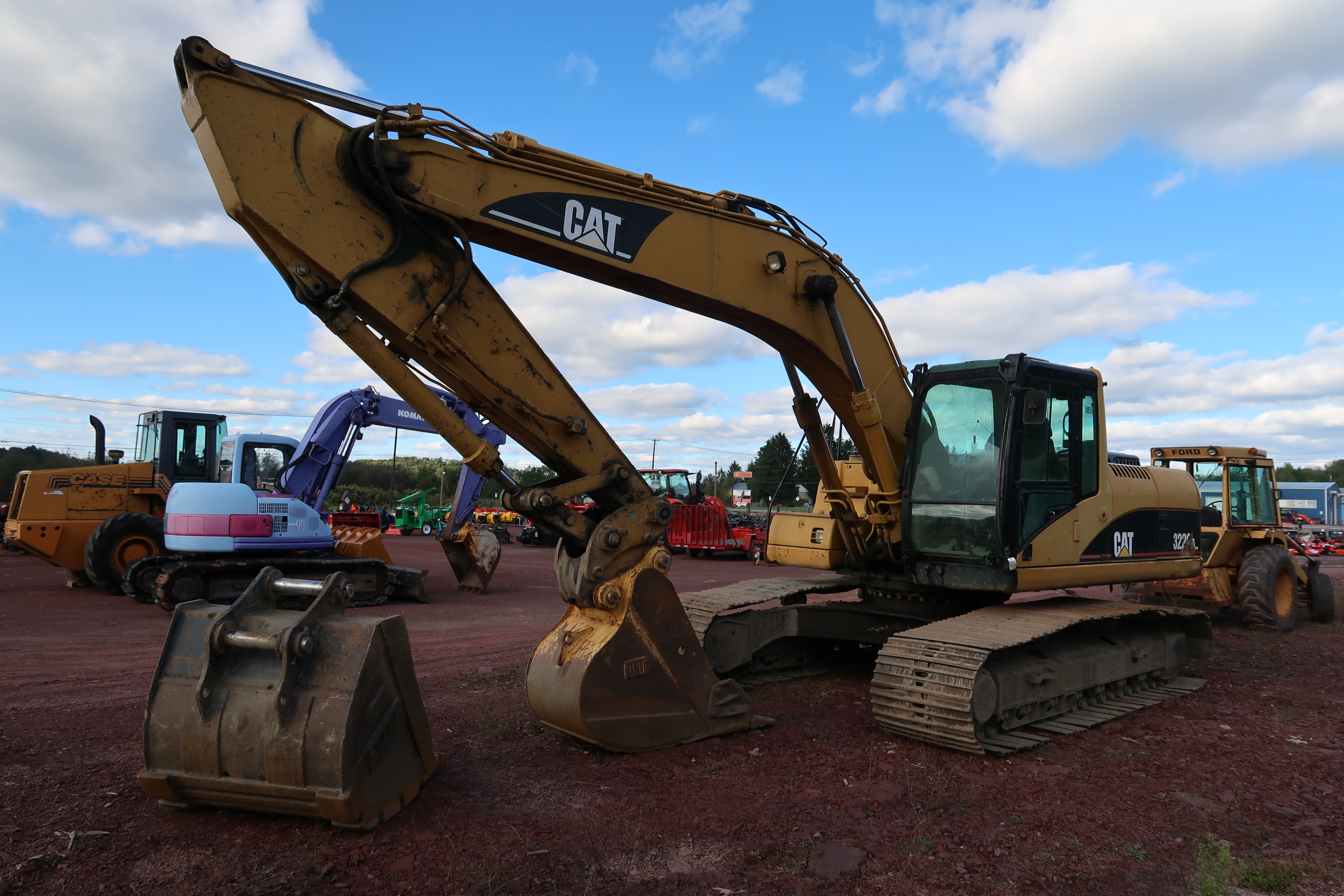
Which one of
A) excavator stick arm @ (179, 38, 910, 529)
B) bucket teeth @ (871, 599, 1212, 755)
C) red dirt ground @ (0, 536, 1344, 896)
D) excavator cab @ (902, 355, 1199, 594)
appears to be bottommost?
red dirt ground @ (0, 536, 1344, 896)

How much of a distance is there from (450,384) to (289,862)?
2.54 meters

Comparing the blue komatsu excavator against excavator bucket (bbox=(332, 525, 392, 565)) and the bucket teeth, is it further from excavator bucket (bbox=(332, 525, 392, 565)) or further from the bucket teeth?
the bucket teeth

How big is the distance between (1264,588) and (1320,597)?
1.98 meters

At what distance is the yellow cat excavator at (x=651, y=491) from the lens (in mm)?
4195

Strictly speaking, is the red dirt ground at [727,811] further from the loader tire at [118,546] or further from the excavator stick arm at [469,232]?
the loader tire at [118,546]

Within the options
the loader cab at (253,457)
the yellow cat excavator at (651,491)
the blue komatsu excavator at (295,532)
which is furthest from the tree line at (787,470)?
the loader cab at (253,457)

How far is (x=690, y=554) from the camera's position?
24719mm

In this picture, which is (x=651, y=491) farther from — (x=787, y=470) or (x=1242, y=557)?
(x=1242, y=557)

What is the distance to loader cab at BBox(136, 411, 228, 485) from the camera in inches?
585

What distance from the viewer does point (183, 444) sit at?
15117mm

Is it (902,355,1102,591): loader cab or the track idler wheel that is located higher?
(902,355,1102,591): loader cab

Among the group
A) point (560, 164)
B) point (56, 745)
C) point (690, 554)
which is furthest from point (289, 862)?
point (690, 554)

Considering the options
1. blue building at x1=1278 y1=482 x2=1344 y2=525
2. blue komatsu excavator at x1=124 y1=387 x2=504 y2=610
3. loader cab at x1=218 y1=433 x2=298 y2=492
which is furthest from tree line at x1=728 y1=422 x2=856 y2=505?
blue building at x1=1278 y1=482 x2=1344 y2=525

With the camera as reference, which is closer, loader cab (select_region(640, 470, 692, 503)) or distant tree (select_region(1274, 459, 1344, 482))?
loader cab (select_region(640, 470, 692, 503))
